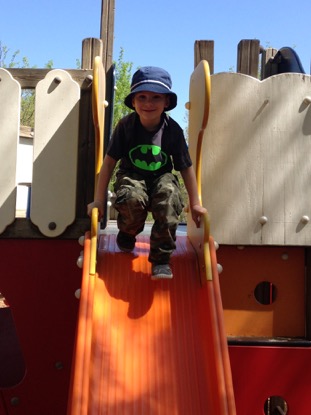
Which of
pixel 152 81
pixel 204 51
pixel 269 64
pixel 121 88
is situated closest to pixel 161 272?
pixel 152 81

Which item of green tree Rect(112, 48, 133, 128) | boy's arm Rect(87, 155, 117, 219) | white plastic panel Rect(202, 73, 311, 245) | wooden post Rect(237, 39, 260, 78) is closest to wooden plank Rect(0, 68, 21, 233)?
boy's arm Rect(87, 155, 117, 219)

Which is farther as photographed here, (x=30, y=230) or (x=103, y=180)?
(x=30, y=230)

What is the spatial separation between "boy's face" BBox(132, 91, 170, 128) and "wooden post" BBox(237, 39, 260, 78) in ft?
3.31

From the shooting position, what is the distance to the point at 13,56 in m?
24.3

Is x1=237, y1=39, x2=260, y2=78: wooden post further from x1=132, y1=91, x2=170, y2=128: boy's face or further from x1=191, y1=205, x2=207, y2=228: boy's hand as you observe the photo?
x1=191, y1=205, x2=207, y2=228: boy's hand

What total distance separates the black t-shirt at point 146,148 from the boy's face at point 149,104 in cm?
10

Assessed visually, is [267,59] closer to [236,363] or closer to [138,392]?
[236,363]

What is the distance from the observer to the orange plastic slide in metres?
2.29

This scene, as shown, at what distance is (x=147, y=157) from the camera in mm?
3002

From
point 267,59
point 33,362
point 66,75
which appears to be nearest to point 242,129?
point 267,59

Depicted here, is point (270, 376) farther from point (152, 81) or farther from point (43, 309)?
point (152, 81)

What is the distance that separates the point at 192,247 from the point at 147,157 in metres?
0.66

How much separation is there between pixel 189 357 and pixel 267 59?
2.63 m

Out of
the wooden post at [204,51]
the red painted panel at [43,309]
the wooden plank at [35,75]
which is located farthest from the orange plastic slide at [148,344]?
the wooden post at [204,51]
